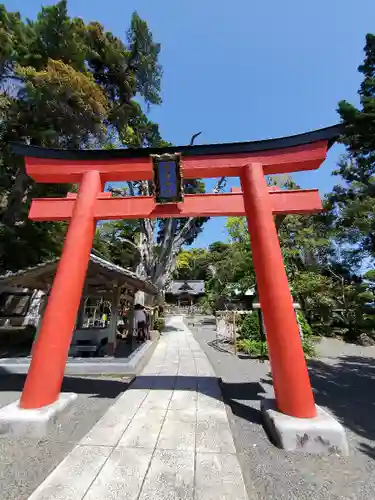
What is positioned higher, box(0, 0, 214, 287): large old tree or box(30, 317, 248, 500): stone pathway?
box(0, 0, 214, 287): large old tree

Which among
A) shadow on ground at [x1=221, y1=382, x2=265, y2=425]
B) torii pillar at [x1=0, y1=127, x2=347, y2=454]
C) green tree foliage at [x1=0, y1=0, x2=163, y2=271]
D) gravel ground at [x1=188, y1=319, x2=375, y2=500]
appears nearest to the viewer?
gravel ground at [x1=188, y1=319, x2=375, y2=500]

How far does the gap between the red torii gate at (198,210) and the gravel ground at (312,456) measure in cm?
62

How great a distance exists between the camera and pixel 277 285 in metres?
4.00

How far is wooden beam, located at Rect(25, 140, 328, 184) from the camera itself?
4902 mm

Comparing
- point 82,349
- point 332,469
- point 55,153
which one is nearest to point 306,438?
point 332,469

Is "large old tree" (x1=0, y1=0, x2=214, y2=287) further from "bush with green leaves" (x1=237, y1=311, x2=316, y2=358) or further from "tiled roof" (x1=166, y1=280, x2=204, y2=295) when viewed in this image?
"tiled roof" (x1=166, y1=280, x2=204, y2=295)

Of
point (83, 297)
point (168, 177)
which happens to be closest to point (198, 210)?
point (168, 177)

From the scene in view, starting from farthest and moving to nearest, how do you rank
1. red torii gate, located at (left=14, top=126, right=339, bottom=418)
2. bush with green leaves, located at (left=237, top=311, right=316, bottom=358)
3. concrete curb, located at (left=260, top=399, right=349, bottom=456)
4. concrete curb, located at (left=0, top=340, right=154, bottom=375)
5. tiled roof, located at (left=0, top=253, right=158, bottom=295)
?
bush with green leaves, located at (left=237, top=311, right=316, bottom=358)
tiled roof, located at (left=0, top=253, right=158, bottom=295)
concrete curb, located at (left=0, top=340, right=154, bottom=375)
red torii gate, located at (left=14, top=126, right=339, bottom=418)
concrete curb, located at (left=260, top=399, right=349, bottom=456)

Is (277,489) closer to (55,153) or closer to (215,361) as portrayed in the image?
(55,153)

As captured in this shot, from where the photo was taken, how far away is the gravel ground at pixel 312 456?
8.49ft

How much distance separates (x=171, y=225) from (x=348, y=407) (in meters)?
15.5

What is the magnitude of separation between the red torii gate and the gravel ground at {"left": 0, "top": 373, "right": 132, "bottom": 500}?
0.50m

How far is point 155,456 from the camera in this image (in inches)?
115

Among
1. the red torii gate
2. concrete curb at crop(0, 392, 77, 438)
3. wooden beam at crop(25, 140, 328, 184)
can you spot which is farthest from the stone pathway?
wooden beam at crop(25, 140, 328, 184)
